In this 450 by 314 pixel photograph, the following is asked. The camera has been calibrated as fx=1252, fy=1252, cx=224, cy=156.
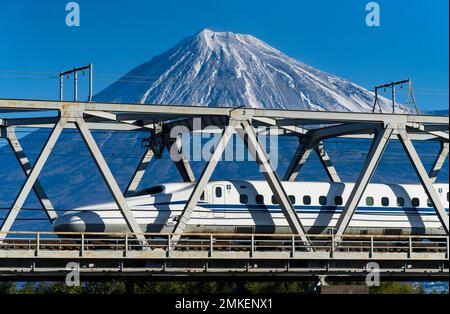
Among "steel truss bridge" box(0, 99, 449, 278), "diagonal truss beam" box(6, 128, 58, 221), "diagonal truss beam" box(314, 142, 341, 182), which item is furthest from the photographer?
"diagonal truss beam" box(314, 142, 341, 182)

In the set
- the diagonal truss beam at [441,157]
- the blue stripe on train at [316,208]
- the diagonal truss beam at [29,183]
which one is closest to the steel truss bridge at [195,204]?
the diagonal truss beam at [29,183]

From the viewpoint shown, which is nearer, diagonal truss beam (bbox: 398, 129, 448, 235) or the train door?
diagonal truss beam (bbox: 398, 129, 448, 235)

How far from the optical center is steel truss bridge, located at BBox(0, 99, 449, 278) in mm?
58969

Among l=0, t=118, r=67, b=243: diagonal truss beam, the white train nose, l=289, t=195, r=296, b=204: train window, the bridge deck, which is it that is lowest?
the bridge deck

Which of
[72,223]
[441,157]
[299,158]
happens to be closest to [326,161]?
[299,158]

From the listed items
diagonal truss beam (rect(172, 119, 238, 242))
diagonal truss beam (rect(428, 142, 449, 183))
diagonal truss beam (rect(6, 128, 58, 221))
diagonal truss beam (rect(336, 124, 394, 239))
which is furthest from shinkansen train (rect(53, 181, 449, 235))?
diagonal truss beam (rect(336, 124, 394, 239))

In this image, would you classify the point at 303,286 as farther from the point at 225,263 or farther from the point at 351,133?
the point at 225,263

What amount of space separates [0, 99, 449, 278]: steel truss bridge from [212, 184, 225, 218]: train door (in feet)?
8.09

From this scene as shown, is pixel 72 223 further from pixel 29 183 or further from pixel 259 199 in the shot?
pixel 259 199

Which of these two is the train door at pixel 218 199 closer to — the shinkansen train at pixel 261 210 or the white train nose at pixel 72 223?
the shinkansen train at pixel 261 210

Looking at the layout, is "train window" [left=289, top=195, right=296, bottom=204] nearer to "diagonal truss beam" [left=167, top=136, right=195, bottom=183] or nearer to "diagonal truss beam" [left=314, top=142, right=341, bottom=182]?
"diagonal truss beam" [left=314, top=142, right=341, bottom=182]

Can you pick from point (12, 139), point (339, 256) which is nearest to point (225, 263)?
point (339, 256)

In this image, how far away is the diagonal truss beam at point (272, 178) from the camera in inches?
2544
